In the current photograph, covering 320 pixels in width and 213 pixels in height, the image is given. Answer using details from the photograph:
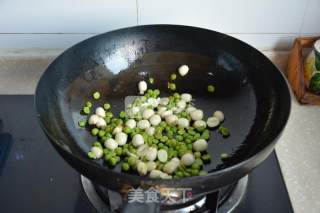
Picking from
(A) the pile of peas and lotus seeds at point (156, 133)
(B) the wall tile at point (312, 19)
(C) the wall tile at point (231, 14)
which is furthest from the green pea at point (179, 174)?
(B) the wall tile at point (312, 19)

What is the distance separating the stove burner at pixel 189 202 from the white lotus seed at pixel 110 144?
0.28ft

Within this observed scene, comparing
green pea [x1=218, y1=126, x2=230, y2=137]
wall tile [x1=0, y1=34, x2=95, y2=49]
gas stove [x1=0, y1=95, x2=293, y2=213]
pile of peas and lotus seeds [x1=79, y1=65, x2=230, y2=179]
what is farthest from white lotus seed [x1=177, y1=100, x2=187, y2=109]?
wall tile [x1=0, y1=34, x2=95, y2=49]

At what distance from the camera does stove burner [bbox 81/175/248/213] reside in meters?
0.68

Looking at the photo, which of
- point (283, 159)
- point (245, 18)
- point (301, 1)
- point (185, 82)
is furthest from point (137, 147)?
point (301, 1)

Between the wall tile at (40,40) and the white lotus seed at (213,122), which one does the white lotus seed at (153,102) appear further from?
the wall tile at (40,40)

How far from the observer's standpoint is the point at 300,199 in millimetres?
732

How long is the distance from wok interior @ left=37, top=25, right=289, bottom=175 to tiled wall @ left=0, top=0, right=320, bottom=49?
93mm

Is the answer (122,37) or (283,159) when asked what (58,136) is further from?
(283,159)

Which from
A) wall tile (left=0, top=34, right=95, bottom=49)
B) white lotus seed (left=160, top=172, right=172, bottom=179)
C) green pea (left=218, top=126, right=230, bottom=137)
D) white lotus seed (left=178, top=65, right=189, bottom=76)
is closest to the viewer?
white lotus seed (left=160, top=172, right=172, bottom=179)

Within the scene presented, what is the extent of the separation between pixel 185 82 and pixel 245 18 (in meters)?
0.23

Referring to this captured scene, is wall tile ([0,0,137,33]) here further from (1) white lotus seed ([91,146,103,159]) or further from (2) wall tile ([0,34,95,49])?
(1) white lotus seed ([91,146,103,159])

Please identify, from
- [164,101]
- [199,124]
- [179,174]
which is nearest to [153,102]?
[164,101]

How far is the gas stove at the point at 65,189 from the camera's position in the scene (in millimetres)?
715

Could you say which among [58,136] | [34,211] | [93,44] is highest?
[93,44]
